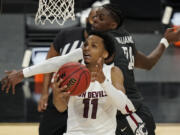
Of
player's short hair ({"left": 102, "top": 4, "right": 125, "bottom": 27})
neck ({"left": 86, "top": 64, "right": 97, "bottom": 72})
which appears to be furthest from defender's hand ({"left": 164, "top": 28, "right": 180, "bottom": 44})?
neck ({"left": 86, "top": 64, "right": 97, "bottom": 72})

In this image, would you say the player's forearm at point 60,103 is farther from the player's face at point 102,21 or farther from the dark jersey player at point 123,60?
the player's face at point 102,21

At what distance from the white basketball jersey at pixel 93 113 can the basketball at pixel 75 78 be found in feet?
0.76

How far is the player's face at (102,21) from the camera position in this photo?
4.93 metres

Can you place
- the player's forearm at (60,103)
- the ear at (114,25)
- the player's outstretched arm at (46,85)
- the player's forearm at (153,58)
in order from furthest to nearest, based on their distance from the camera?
the player's forearm at (153,58) < the player's outstretched arm at (46,85) < the ear at (114,25) < the player's forearm at (60,103)

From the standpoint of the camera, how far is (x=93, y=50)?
4238 mm

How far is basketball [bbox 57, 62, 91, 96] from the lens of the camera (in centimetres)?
402

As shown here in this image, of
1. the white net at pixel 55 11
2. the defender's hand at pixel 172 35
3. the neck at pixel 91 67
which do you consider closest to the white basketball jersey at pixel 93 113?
the neck at pixel 91 67

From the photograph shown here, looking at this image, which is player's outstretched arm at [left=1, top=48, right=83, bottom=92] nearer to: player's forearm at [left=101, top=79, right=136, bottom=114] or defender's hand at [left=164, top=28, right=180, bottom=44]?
player's forearm at [left=101, top=79, right=136, bottom=114]

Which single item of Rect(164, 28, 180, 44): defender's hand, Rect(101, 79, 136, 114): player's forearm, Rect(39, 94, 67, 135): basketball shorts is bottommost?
Rect(39, 94, 67, 135): basketball shorts

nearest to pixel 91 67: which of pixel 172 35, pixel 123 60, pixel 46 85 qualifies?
pixel 123 60

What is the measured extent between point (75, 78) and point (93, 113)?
43 cm

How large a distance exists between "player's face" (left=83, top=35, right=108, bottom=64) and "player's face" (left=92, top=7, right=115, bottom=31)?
0.60m

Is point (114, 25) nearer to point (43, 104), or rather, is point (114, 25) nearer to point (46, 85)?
point (46, 85)

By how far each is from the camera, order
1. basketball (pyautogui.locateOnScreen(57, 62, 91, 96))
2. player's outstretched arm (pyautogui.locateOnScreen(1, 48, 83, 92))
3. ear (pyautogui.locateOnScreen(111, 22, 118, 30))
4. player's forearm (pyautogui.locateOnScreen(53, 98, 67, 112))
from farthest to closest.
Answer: ear (pyautogui.locateOnScreen(111, 22, 118, 30))
player's outstretched arm (pyautogui.locateOnScreen(1, 48, 83, 92))
player's forearm (pyautogui.locateOnScreen(53, 98, 67, 112))
basketball (pyautogui.locateOnScreen(57, 62, 91, 96))
